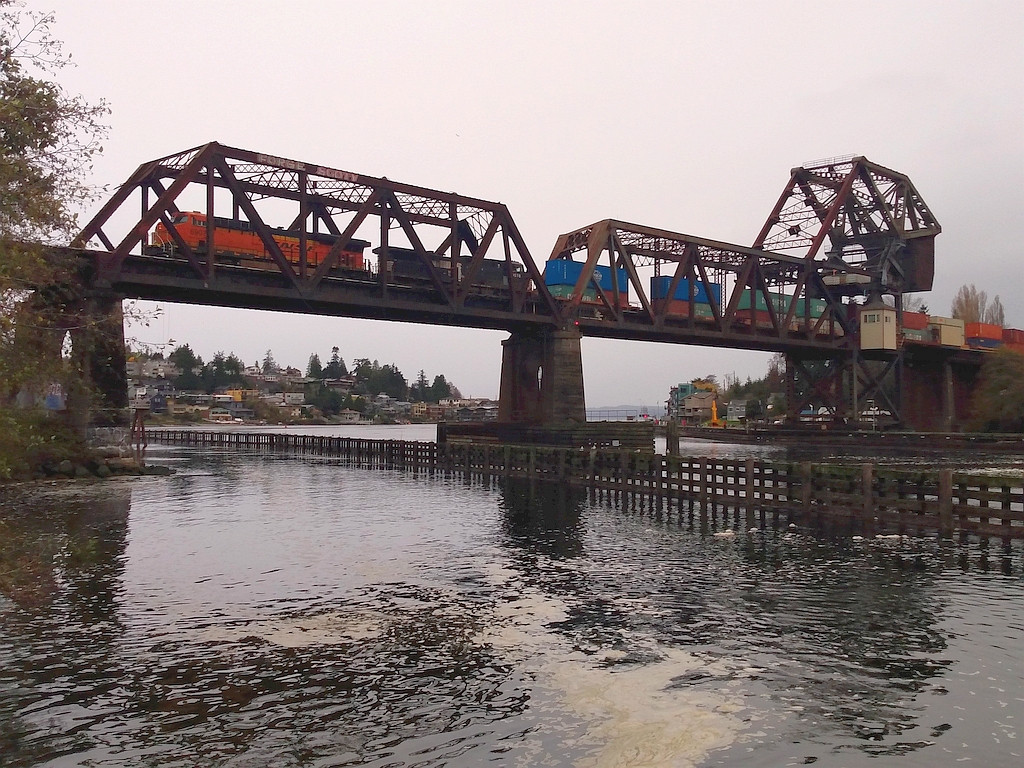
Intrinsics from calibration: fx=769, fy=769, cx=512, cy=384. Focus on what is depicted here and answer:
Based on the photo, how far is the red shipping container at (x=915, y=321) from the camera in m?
91.2

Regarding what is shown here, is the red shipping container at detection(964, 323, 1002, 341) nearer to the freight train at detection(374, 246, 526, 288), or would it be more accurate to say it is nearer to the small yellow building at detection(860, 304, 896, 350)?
the small yellow building at detection(860, 304, 896, 350)

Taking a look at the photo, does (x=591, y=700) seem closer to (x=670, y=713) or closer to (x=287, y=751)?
(x=670, y=713)

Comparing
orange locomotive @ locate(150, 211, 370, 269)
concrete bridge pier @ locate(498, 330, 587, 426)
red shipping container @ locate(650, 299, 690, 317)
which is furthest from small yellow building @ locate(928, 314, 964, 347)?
orange locomotive @ locate(150, 211, 370, 269)

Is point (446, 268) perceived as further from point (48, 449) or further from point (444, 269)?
point (48, 449)

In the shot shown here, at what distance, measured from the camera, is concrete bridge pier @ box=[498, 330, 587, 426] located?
2307 inches

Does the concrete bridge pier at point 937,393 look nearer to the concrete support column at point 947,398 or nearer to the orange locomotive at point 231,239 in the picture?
the concrete support column at point 947,398

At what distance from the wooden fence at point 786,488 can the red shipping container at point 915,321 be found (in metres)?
62.1

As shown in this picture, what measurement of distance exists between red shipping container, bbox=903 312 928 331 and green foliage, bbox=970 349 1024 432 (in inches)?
314

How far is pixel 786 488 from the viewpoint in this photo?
30.9 meters

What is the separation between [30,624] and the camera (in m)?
15.1

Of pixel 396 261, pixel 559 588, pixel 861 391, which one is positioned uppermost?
pixel 396 261

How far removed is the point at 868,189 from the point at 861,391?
80.0 ft

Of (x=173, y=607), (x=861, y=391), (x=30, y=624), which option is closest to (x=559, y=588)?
(x=173, y=607)

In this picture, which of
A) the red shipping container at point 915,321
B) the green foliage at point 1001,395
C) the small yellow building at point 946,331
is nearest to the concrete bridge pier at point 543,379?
the red shipping container at point 915,321
